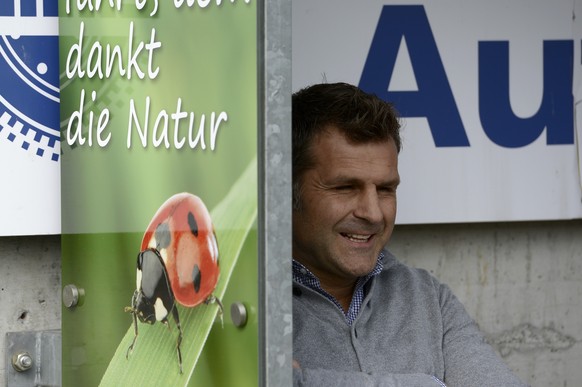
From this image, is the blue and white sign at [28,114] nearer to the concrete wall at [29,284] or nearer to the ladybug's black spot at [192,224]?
the concrete wall at [29,284]

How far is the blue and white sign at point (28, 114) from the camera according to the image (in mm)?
2830

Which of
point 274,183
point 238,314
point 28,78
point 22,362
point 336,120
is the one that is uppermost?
point 28,78

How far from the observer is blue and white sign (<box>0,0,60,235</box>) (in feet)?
9.29

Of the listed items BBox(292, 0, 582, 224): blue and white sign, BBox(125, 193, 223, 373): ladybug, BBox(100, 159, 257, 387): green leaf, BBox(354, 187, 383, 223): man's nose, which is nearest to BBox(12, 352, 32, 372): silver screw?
BBox(100, 159, 257, 387): green leaf

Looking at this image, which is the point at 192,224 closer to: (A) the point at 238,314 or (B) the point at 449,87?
(A) the point at 238,314

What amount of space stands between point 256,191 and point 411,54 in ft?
4.96

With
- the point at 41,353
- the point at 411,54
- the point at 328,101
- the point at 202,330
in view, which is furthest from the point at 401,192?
the point at 202,330

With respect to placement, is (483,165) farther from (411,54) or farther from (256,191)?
(256,191)

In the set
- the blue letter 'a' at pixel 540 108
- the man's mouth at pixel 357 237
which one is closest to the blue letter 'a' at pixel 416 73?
the blue letter 'a' at pixel 540 108

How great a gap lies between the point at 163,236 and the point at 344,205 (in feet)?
2.09

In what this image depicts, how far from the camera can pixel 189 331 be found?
2211mm

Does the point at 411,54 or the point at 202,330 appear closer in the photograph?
the point at 202,330

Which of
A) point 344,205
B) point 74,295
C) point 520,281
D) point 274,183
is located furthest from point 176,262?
point 520,281

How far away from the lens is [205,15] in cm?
214
